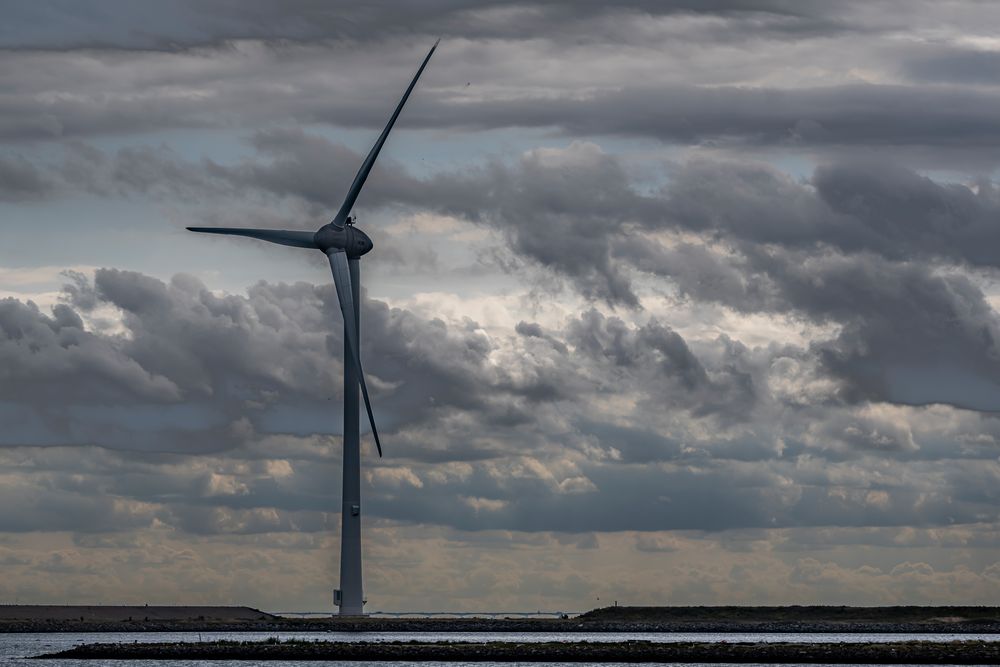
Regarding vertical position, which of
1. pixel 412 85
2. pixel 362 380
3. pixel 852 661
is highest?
pixel 412 85

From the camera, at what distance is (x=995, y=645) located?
543 feet

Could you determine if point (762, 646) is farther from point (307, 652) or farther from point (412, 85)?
point (412, 85)

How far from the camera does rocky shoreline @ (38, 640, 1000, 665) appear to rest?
159 m

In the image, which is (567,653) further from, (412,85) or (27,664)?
(412,85)

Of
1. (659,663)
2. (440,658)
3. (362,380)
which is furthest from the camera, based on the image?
(362,380)

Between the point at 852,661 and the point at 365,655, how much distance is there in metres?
49.0

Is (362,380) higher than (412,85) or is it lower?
lower

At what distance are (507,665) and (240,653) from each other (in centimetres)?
3170

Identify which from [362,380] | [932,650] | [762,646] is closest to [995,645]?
[932,650]

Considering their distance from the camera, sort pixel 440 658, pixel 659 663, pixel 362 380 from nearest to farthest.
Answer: pixel 659 663, pixel 440 658, pixel 362 380

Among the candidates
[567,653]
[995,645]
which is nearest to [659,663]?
[567,653]

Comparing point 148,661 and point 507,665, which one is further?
point 148,661

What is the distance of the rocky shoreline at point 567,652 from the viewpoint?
159000 mm

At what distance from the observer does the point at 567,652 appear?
16812cm
